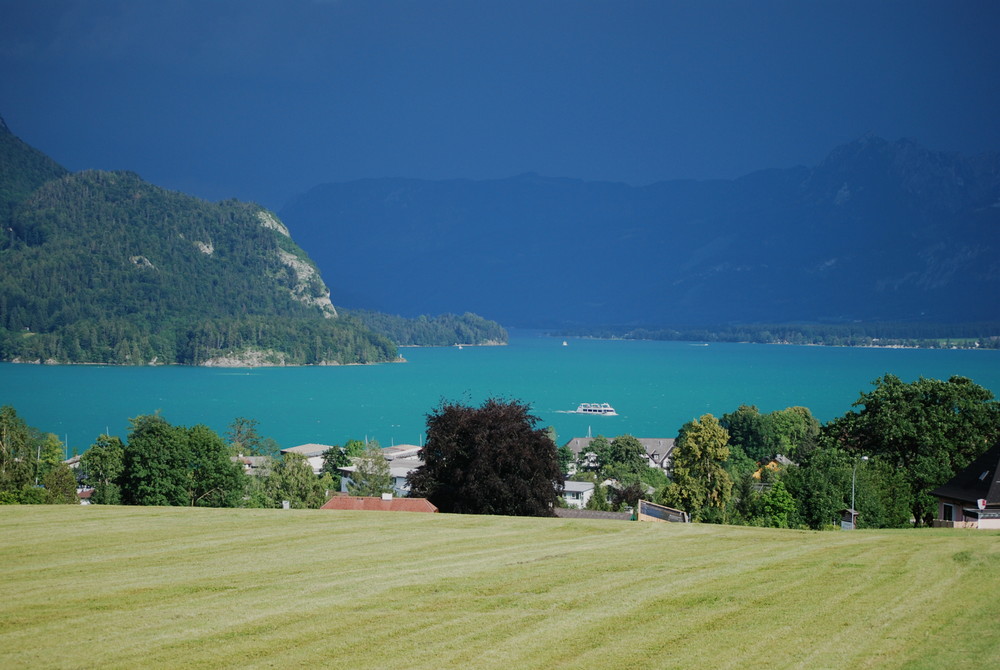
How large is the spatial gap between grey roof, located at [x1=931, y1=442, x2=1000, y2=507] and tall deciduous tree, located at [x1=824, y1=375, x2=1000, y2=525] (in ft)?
12.7

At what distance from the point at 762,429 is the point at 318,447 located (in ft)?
→ 117

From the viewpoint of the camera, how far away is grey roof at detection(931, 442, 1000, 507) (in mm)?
27150

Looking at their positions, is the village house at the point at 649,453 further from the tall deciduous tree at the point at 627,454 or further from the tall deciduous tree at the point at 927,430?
the tall deciduous tree at the point at 927,430

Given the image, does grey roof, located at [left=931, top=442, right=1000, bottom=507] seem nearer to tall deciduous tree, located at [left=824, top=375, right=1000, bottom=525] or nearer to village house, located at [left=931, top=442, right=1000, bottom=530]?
village house, located at [left=931, top=442, right=1000, bottom=530]

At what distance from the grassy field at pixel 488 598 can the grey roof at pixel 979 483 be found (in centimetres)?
857

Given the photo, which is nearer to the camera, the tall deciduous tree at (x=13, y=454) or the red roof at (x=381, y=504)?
the red roof at (x=381, y=504)

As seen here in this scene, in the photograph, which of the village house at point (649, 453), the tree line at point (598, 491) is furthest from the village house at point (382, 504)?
the village house at point (649, 453)

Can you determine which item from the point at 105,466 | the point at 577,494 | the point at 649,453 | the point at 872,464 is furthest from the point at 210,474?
the point at 649,453

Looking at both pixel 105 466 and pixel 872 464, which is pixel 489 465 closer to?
pixel 872 464

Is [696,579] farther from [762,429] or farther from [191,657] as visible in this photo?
[762,429]

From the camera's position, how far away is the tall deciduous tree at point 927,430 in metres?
34.0

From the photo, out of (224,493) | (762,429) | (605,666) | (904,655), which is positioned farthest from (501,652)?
(762,429)

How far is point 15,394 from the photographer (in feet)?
450

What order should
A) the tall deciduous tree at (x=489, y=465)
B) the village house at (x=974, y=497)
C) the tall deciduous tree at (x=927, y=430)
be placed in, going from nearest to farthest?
the village house at (x=974, y=497) → the tall deciduous tree at (x=489, y=465) → the tall deciduous tree at (x=927, y=430)
